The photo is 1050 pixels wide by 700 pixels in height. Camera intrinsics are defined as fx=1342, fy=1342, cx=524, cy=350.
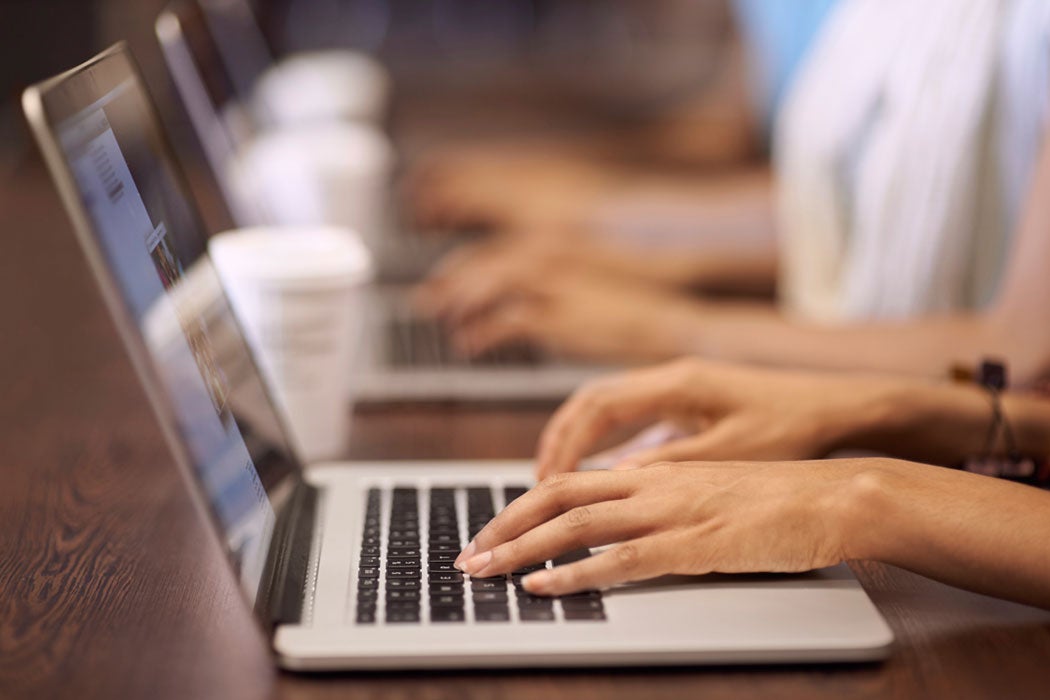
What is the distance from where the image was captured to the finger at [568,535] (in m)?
0.77

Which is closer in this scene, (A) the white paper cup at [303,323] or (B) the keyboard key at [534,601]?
(B) the keyboard key at [534,601]

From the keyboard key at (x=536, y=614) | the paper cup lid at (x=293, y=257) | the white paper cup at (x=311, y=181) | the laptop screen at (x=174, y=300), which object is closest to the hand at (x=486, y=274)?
the white paper cup at (x=311, y=181)

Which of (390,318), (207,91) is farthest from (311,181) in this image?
(390,318)

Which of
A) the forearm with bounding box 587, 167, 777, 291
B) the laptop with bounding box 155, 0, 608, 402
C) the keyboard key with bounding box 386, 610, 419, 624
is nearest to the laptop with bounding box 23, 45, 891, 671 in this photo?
the keyboard key with bounding box 386, 610, 419, 624

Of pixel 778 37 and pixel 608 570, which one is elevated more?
pixel 608 570

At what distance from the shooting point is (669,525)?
2.54 feet

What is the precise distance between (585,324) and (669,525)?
0.81 metres

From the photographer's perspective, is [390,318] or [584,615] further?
[390,318]

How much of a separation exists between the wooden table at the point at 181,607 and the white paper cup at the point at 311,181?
633 mm

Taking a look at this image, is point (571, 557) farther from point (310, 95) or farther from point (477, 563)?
point (310, 95)

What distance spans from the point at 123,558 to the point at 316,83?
167cm

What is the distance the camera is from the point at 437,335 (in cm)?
153

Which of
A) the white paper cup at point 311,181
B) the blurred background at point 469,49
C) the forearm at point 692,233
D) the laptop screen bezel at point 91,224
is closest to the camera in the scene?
the laptop screen bezel at point 91,224

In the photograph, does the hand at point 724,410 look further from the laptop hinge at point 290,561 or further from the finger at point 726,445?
the laptop hinge at point 290,561
